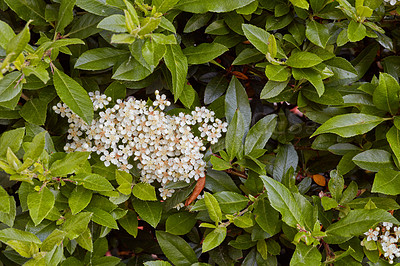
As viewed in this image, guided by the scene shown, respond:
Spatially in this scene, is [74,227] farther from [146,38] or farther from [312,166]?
[312,166]

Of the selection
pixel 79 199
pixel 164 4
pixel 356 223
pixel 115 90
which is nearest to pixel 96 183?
pixel 79 199

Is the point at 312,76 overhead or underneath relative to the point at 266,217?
overhead

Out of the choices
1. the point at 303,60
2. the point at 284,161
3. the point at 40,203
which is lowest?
the point at 284,161

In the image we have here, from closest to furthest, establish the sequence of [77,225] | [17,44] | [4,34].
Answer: [17,44], [4,34], [77,225]

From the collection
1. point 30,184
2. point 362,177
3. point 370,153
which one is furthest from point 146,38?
point 362,177

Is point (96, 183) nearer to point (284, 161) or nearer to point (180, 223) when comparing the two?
point (180, 223)

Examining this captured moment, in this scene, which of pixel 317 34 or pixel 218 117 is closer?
pixel 317 34

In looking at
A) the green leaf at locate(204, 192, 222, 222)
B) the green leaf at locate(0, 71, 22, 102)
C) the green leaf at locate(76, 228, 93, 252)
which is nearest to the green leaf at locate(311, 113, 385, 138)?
the green leaf at locate(204, 192, 222, 222)

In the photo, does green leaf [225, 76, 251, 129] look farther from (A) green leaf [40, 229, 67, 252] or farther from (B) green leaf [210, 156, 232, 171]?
(A) green leaf [40, 229, 67, 252]
